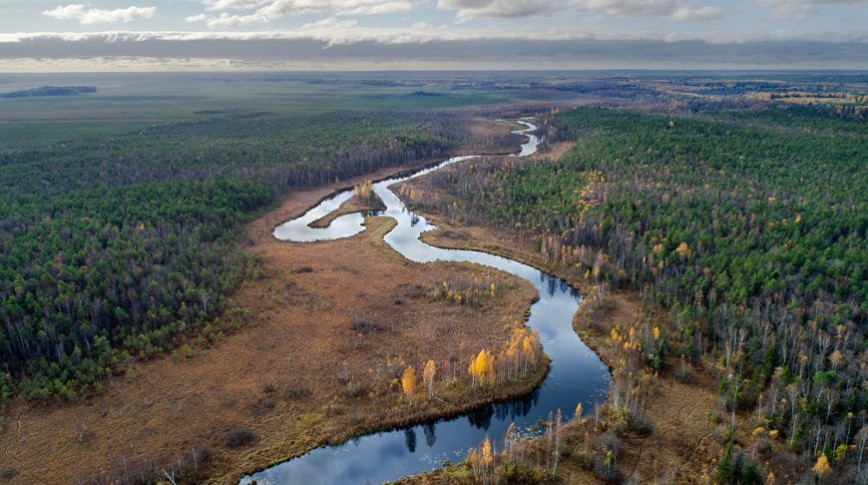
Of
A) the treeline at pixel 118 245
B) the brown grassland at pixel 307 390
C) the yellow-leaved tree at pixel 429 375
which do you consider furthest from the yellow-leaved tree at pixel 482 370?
the treeline at pixel 118 245

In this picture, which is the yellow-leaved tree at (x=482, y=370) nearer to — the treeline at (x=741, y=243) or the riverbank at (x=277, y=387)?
the riverbank at (x=277, y=387)

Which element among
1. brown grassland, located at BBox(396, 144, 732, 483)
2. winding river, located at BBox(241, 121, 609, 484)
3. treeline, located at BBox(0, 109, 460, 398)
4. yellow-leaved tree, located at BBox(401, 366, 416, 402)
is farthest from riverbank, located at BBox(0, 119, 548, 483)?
brown grassland, located at BBox(396, 144, 732, 483)

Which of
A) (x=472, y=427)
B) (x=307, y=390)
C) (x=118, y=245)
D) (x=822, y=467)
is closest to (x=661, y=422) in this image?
(x=822, y=467)

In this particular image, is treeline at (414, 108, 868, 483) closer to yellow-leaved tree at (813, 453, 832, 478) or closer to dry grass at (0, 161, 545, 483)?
yellow-leaved tree at (813, 453, 832, 478)

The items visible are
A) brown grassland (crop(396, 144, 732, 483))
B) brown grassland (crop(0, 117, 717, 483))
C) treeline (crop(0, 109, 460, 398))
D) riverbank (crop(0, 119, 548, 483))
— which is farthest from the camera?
treeline (crop(0, 109, 460, 398))

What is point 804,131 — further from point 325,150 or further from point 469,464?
point 469,464

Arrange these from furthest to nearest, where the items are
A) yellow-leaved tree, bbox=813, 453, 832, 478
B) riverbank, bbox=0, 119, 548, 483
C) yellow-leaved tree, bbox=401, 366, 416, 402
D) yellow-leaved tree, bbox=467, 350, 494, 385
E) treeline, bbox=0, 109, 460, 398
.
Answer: treeline, bbox=0, 109, 460, 398 < yellow-leaved tree, bbox=467, 350, 494, 385 < yellow-leaved tree, bbox=401, 366, 416, 402 < riverbank, bbox=0, 119, 548, 483 < yellow-leaved tree, bbox=813, 453, 832, 478
